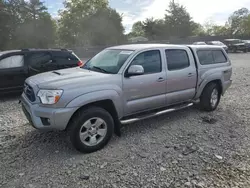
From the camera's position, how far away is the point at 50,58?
286 inches

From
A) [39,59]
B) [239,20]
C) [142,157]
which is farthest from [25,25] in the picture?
[239,20]

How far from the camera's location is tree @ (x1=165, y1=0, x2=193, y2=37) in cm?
4253

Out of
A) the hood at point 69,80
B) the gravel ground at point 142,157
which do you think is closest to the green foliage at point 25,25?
the gravel ground at point 142,157

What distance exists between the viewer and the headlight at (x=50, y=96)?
10.3 ft

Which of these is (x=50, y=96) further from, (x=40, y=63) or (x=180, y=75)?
(x=40, y=63)

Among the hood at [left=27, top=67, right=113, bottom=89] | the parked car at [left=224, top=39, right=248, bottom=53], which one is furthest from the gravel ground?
the parked car at [left=224, top=39, right=248, bottom=53]

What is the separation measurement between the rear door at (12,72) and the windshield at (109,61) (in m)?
3.23

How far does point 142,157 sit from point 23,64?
520 centimetres

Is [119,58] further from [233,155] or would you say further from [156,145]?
[233,155]

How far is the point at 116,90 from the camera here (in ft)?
11.9

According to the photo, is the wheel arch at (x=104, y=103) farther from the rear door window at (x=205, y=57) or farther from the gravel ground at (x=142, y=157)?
the rear door window at (x=205, y=57)

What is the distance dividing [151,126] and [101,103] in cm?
142

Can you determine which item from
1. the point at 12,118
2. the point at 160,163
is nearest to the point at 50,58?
the point at 12,118

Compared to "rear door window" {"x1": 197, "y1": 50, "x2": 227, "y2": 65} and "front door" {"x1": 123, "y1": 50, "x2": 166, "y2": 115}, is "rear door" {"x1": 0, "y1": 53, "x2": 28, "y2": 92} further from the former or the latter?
"rear door window" {"x1": 197, "y1": 50, "x2": 227, "y2": 65}
